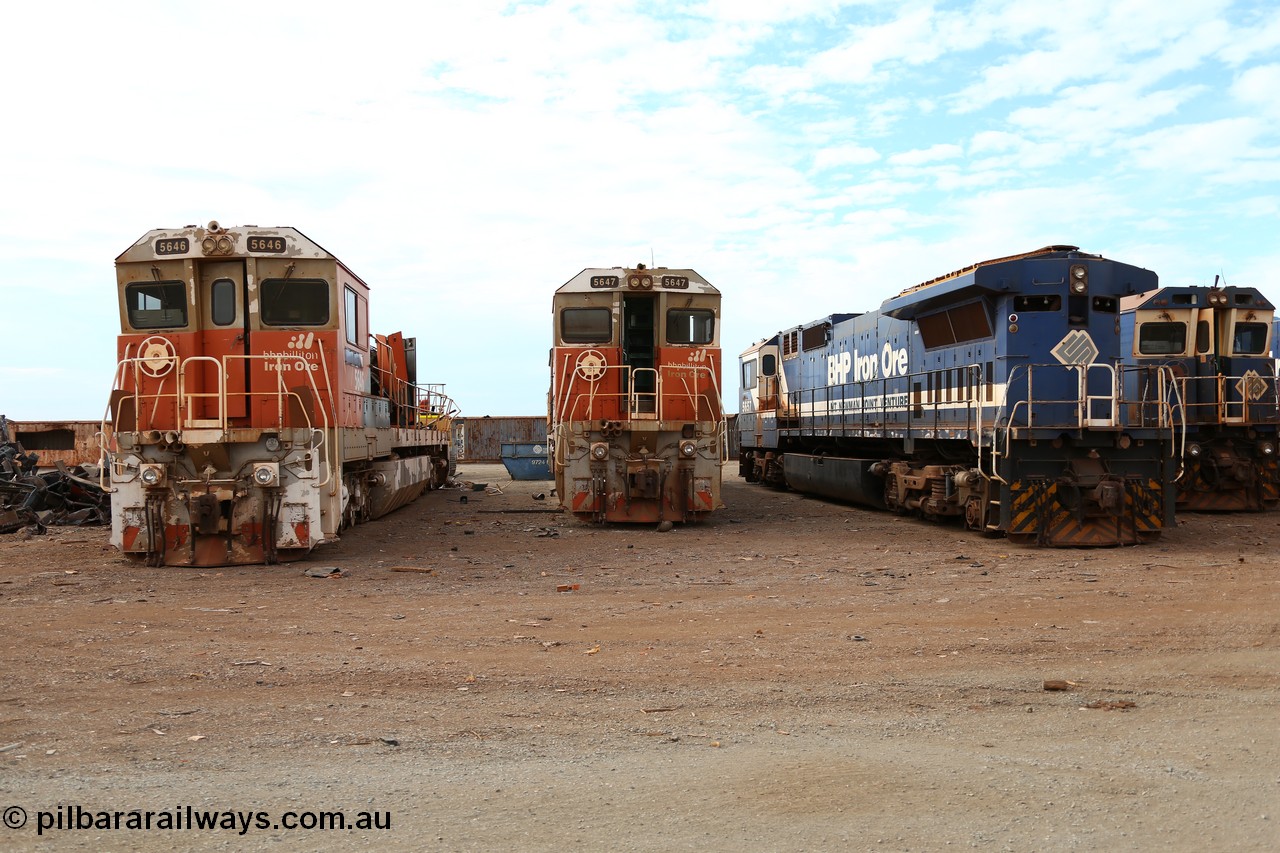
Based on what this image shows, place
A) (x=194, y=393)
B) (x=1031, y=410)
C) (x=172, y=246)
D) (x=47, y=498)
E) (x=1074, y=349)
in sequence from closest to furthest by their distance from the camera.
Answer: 1. (x=194, y=393)
2. (x=172, y=246)
3. (x=1031, y=410)
4. (x=1074, y=349)
5. (x=47, y=498)

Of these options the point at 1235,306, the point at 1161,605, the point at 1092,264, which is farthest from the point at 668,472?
the point at 1235,306

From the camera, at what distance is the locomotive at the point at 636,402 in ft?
51.4

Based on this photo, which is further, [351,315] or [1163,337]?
[1163,337]

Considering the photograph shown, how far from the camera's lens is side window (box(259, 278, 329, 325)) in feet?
42.0

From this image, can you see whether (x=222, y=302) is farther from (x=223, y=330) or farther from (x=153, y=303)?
(x=153, y=303)

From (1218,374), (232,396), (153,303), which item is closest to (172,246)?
(153,303)

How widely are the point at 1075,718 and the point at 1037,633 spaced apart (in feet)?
7.76

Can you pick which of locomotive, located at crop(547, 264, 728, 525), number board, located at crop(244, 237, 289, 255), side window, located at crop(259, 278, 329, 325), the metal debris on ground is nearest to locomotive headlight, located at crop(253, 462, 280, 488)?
the metal debris on ground

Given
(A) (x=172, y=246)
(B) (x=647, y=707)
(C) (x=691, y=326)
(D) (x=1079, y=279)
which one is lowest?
(B) (x=647, y=707)

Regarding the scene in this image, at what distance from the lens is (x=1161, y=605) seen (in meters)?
9.21

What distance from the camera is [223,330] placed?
12.8 meters

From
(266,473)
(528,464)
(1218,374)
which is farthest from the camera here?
(528,464)

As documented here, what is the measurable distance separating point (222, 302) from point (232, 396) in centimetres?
121

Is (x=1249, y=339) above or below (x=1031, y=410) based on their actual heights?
above
